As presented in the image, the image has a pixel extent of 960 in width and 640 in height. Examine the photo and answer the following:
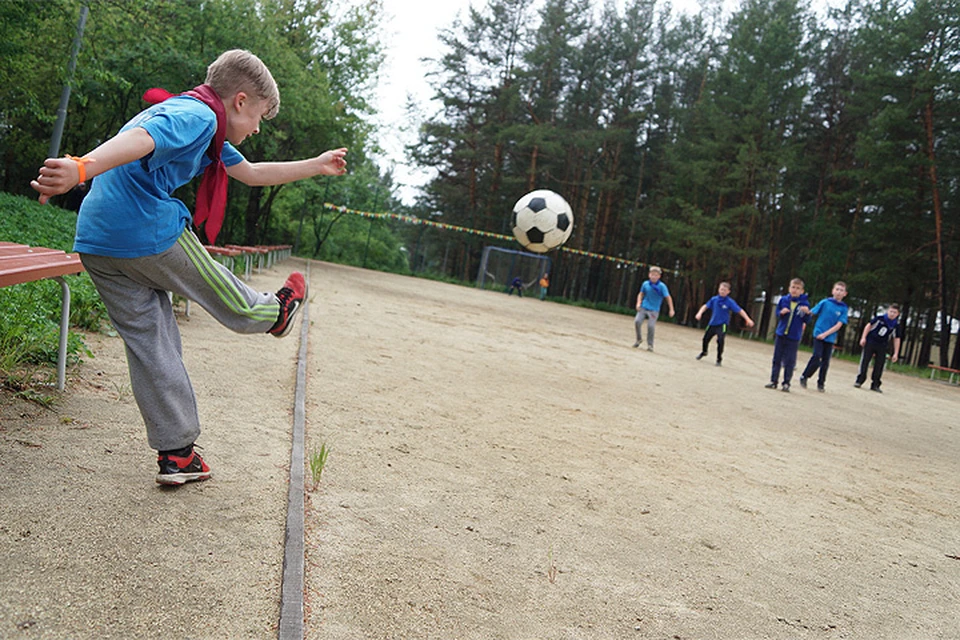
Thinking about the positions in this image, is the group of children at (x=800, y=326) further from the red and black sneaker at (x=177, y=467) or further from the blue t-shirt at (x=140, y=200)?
the blue t-shirt at (x=140, y=200)

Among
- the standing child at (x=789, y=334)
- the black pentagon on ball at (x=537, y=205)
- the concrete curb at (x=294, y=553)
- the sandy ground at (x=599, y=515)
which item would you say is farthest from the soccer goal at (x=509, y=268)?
the concrete curb at (x=294, y=553)

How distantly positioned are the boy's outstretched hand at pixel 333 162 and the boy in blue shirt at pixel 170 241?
0.30m

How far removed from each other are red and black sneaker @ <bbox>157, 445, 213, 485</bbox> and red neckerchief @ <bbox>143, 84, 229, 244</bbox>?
83 centimetres

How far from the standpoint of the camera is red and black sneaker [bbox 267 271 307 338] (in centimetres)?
308

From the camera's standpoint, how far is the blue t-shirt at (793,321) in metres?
10.7

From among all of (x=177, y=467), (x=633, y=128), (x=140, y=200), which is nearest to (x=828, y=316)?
(x=177, y=467)

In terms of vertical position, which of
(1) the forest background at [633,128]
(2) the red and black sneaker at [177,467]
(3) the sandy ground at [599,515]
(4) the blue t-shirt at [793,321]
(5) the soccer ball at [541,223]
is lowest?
(3) the sandy ground at [599,515]

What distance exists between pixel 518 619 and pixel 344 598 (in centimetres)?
54

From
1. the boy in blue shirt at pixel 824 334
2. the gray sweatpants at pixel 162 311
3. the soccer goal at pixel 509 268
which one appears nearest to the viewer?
the gray sweatpants at pixel 162 311

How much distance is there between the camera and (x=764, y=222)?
36031 millimetres

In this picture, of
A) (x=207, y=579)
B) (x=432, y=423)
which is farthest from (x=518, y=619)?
(x=432, y=423)

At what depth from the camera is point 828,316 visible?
11883 millimetres

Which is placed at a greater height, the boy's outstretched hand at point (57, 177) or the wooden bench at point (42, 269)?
the boy's outstretched hand at point (57, 177)

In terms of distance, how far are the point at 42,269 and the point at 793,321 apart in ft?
32.6
